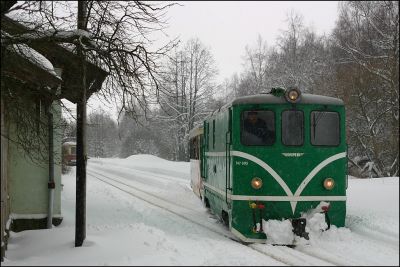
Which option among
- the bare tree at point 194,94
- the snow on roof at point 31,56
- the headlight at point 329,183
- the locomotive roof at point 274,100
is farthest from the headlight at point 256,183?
the bare tree at point 194,94

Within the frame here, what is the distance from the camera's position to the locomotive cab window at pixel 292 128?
971cm

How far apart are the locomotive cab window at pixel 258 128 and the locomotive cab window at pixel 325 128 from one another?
2.77 feet

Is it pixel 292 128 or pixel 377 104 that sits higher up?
pixel 377 104

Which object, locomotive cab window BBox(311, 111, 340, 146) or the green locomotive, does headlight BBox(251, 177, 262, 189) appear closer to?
the green locomotive

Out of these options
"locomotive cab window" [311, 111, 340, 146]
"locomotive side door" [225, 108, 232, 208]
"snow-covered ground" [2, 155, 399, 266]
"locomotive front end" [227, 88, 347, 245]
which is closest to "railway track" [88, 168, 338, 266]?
"snow-covered ground" [2, 155, 399, 266]

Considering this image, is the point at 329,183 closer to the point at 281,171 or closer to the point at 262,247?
the point at 281,171

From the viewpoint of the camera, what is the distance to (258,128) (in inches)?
383

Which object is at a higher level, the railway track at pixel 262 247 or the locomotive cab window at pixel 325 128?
the locomotive cab window at pixel 325 128

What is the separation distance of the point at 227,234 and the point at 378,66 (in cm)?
1653

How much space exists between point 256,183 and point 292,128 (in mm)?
1370

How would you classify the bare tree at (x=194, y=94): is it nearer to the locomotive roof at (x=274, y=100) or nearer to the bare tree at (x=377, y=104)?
the bare tree at (x=377, y=104)

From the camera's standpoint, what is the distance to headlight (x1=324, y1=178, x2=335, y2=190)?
31.2 feet

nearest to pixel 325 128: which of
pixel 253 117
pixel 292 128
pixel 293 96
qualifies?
pixel 292 128

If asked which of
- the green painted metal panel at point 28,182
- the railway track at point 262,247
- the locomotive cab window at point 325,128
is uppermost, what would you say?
the locomotive cab window at point 325,128
